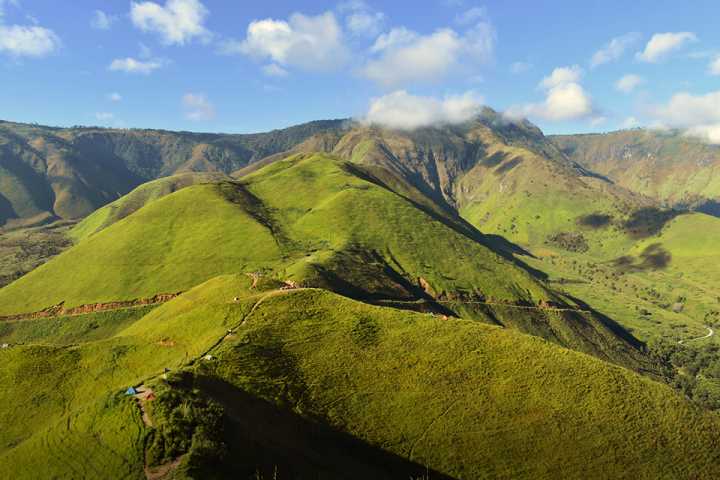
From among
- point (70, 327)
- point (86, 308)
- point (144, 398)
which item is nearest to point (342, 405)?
point (144, 398)

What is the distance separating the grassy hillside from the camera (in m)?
47.8

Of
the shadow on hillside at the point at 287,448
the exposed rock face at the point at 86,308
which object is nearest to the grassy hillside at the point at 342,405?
the shadow on hillside at the point at 287,448

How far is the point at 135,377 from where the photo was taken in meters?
69.9

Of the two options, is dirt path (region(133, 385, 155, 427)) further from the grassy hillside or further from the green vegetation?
the green vegetation

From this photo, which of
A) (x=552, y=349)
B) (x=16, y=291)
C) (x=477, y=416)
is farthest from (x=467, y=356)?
(x=16, y=291)

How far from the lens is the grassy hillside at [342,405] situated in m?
47.8

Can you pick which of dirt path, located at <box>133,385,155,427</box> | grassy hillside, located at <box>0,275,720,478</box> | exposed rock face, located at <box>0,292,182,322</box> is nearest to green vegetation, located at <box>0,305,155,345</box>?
exposed rock face, located at <box>0,292,182,322</box>

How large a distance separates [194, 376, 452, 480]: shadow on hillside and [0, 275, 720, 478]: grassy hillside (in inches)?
8.6

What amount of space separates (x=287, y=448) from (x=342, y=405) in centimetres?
1537

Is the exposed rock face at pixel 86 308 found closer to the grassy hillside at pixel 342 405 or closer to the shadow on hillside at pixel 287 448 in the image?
the grassy hillside at pixel 342 405

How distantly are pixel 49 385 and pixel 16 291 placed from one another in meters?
150

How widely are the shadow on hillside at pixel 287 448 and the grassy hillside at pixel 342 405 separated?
219 mm

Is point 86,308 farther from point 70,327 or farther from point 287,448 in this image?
point 287,448

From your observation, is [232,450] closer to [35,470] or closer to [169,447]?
[169,447]
